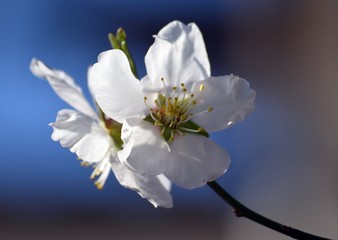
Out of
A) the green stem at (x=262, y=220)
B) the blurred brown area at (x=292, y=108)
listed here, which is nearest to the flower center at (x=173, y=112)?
the green stem at (x=262, y=220)

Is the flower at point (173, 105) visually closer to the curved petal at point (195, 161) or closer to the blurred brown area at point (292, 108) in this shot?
the curved petal at point (195, 161)

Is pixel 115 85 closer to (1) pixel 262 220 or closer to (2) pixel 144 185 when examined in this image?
(2) pixel 144 185

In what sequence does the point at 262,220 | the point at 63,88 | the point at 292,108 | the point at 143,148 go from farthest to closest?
the point at 292,108, the point at 63,88, the point at 143,148, the point at 262,220

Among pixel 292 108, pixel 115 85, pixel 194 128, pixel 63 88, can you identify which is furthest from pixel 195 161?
pixel 292 108

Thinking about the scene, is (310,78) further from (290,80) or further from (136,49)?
(136,49)

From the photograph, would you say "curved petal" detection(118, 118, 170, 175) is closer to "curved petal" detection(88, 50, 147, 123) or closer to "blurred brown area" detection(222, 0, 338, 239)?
"curved petal" detection(88, 50, 147, 123)

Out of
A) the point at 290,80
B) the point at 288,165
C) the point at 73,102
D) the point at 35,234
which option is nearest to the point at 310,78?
the point at 290,80

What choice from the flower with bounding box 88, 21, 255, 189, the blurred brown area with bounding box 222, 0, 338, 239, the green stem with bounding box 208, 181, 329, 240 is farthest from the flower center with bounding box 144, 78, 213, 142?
the blurred brown area with bounding box 222, 0, 338, 239
